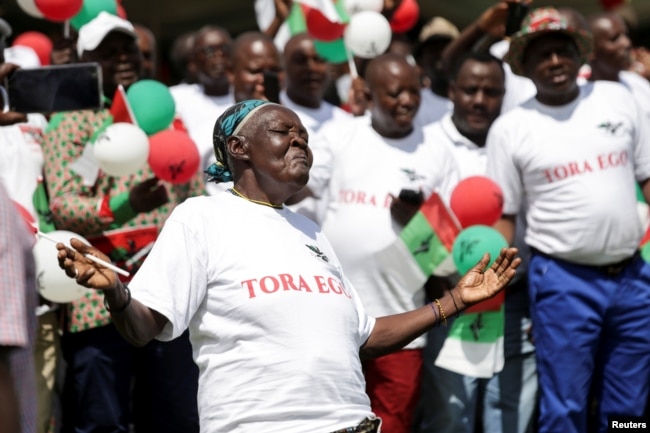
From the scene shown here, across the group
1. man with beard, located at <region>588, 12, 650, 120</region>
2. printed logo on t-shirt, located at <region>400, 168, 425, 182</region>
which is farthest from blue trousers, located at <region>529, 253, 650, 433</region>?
man with beard, located at <region>588, 12, 650, 120</region>

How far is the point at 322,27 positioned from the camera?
685cm

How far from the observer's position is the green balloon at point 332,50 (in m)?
6.89

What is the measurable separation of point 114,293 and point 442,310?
49.5 inches

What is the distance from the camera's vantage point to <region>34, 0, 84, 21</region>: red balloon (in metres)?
6.12

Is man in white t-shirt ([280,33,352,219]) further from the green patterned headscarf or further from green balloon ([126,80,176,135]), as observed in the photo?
the green patterned headscarf

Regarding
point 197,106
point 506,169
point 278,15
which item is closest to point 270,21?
point 278,15

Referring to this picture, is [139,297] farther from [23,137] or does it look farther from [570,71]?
[570,71]

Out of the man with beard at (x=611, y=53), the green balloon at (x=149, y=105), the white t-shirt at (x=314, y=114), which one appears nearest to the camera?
the green balloon at (x=149, y=105)

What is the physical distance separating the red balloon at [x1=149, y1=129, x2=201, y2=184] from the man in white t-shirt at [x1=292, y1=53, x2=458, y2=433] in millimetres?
645

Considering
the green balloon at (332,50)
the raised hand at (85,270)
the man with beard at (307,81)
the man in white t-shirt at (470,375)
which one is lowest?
the man in white t-shirt at (470,375)

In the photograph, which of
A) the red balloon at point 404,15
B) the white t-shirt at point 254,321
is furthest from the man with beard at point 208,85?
the white t-shirt at point 254,321

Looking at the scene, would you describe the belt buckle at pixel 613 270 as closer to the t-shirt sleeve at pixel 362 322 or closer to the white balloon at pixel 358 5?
the t-shirt sleeve at pixel 362 322

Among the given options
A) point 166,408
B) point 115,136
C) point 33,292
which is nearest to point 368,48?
point 115,136

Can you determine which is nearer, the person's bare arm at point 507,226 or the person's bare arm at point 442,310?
the person's bare arm at point 442,310
